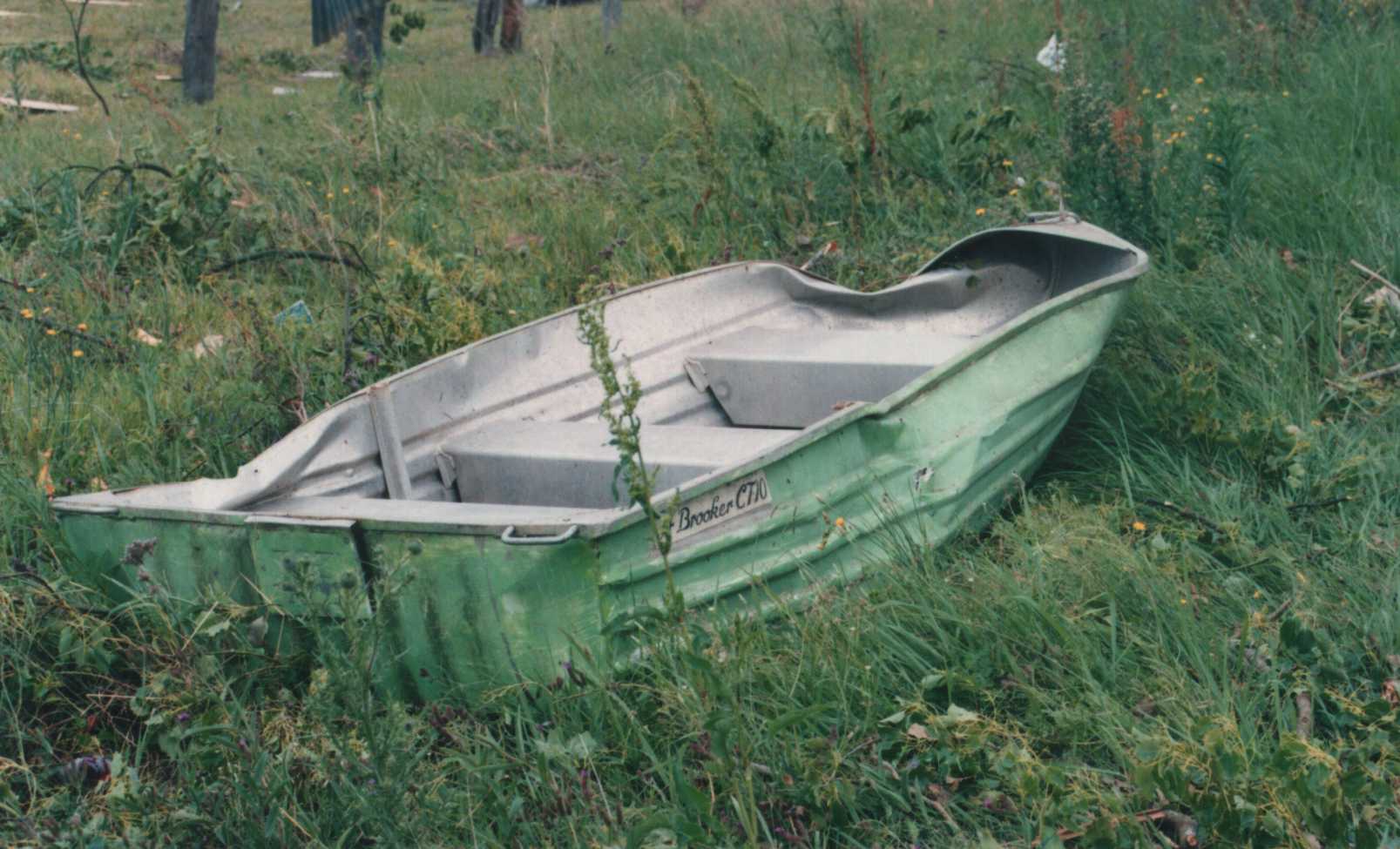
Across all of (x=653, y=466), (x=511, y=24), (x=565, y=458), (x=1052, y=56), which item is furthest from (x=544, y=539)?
(x=511, y=24)

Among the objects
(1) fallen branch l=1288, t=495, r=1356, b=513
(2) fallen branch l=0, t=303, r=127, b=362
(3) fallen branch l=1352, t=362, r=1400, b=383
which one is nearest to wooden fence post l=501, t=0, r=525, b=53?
(2) fallen branch l=0, t=303, r=127, b=362

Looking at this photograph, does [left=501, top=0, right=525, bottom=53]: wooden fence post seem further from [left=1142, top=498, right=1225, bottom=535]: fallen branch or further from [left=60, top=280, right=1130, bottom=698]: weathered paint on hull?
[left=1142, top=498, right=1225, bottom=535]: fallen branch

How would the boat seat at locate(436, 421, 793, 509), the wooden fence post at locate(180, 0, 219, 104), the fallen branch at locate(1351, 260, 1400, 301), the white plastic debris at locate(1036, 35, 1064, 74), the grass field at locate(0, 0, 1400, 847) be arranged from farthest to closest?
the wooden fence post at locate(180, 0, 219, 104), the white plastic debris at locate(1036, 35, 1064, 74), the fallen branch at locate(1351, 260, 1400, 301), the boat seat at locate(436, 421, 793, 509), the grass field at locate(0, 0, 1400, 847)

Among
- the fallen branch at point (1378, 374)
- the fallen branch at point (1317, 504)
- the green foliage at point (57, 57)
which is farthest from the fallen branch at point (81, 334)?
the green foliage at point (57, 57)

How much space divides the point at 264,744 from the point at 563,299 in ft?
9.63

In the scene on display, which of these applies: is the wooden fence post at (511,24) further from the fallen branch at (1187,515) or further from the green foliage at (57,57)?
the fallen branch at (1187,515)

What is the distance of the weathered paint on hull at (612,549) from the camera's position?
2.59m

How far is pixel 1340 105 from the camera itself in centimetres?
569

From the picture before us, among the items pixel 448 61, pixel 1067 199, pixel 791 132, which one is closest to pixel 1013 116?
pixel 1067 199

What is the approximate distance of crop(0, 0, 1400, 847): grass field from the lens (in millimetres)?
2346

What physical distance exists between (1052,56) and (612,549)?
5679 millimetres

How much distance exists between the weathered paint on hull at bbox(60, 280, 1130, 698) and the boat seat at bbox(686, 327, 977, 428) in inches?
19.2

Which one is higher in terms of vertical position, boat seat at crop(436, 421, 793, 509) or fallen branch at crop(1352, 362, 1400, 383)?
boat seat at crop(436, 421, 793, 509)

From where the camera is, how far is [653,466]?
318 centimetres
